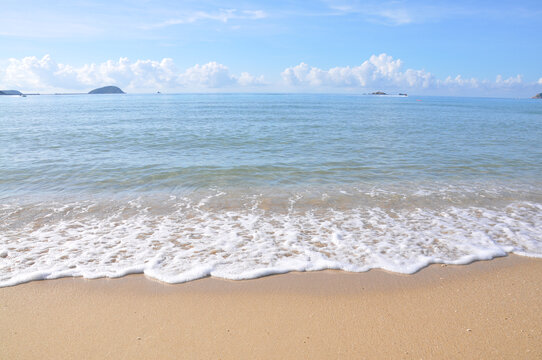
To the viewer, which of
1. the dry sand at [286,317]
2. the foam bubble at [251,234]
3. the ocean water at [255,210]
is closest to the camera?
the dry sand at [286,317]

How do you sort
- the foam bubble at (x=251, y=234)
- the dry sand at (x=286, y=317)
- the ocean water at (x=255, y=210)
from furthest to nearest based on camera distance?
the ocean water at (x=255, y=210) → the foam bubble at (x=251, y=234) → the dry sand at (x=286, y=317)

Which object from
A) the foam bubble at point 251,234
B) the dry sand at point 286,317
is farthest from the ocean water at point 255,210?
the dry sand at point 286,317

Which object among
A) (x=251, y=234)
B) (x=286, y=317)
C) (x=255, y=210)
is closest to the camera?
(x=286, y=317)

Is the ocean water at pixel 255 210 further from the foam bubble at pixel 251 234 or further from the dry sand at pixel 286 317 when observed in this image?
the dry sand at pixel 286 317

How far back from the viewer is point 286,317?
408cm

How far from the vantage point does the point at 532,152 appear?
16.6 meters

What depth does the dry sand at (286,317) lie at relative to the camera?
352 cm

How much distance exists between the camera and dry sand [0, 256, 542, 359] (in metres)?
3.52

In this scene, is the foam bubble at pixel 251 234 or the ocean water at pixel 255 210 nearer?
the foam bubble at pixel 251 234

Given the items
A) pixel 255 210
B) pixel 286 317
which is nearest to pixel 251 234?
pixel 255 210

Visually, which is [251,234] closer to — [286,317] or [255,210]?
[255,210]

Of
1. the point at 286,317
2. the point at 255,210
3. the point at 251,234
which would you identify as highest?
the point at 255,210

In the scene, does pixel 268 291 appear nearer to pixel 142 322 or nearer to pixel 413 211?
pixel 142 322

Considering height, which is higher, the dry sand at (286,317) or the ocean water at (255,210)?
the ocean water at (255,210)
